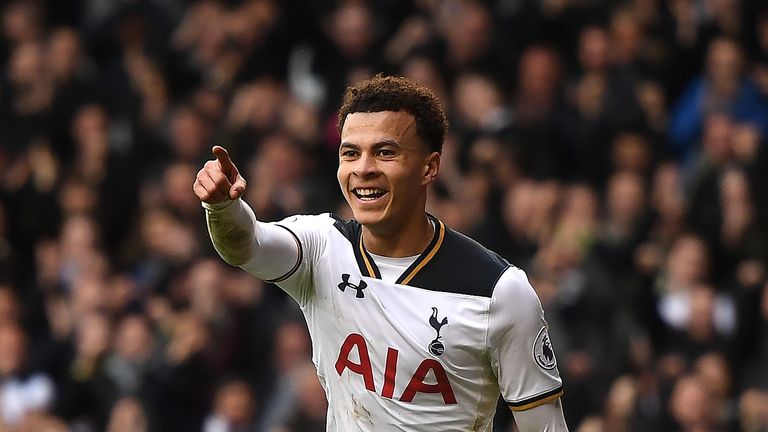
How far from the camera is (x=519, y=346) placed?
5.00m

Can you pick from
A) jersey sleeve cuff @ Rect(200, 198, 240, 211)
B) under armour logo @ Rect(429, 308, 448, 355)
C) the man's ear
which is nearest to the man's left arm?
under armour logo @ Rect(429, 308, 448, 355)

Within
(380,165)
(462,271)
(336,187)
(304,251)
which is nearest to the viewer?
(380,165)

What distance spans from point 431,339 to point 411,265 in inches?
10.9

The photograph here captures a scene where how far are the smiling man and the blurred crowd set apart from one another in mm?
3910

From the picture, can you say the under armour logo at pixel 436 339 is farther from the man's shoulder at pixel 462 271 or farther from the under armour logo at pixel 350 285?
the under armour logo at pixel 350 285

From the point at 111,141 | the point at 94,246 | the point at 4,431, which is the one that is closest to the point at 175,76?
the point at 111,141

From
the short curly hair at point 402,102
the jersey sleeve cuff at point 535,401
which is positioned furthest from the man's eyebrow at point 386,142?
the jersey sleeve cuff at point 535,401

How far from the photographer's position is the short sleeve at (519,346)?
500 cm

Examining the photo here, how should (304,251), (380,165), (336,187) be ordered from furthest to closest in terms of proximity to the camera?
(336,187)
(304,251)
(380,165)

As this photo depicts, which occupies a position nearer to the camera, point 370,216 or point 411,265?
point 370,216

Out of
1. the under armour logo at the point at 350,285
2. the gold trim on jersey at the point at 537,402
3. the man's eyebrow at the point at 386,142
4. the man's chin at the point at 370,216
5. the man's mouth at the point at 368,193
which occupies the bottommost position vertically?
the gold trim on jersey at the point at 537,402

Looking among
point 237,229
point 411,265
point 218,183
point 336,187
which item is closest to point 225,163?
point 218,183

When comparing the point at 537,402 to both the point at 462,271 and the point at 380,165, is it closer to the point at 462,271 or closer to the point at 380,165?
the point at 462,271

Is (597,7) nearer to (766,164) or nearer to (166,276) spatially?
(766,164)
